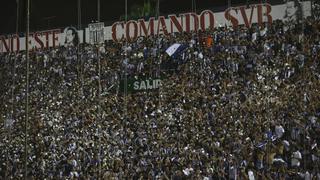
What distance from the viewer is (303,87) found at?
17.7 meters

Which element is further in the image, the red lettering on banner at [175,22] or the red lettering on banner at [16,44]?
the red lettering on banner at [16,44]

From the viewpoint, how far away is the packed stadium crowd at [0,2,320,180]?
16.5 meters

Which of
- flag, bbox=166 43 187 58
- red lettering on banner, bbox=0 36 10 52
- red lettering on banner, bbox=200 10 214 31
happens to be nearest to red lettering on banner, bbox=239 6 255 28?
red lettering on banner, bbox=200 10 214 31

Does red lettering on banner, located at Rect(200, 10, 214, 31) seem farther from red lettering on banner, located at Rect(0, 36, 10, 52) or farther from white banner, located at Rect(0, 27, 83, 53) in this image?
red lettering on banner, located at Rect(0, 36, 10, 52)

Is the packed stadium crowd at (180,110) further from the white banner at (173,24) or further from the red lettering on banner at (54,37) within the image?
the red lettering on banner at (54,37)

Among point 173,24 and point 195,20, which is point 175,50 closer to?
point 195,20

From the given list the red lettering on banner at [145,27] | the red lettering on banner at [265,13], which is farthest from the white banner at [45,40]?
the red lettering on banner at [265,13]

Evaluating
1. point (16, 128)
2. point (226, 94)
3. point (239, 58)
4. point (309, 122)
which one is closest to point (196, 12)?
point (239, 58)

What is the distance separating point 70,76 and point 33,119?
2.77 metres

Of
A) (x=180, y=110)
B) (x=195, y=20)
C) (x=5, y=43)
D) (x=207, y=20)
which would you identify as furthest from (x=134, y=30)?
(x=5, y=43)

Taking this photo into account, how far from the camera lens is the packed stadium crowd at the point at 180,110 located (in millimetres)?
16469

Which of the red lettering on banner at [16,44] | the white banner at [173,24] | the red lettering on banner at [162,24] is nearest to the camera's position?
the white banner at [173,24]

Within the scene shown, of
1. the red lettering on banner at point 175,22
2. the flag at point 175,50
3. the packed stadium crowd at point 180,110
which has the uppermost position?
the red lettering on banner at point 175,22

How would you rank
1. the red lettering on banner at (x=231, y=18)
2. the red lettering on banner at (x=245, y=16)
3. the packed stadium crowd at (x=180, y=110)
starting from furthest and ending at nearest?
the red lettering on banner at (x=231, y=18), the red lettering on banner at (x=245, y=16), the packed stadium crowd at (x=180, y=110)
